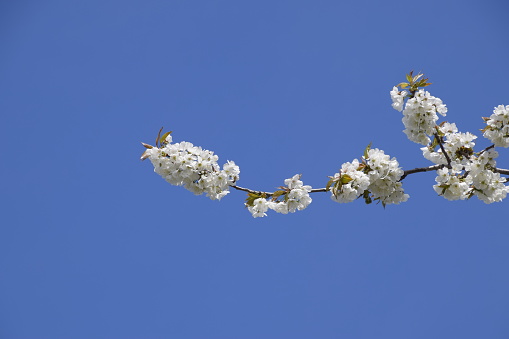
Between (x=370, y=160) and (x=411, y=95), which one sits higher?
(x=411, y=95)

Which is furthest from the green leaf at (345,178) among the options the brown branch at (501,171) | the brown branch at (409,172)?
the brown branch at (501,171)

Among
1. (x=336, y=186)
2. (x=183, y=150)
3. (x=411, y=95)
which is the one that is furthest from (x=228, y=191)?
(x=411, y=95)

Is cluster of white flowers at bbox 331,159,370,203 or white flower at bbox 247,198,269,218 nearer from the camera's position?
cluster of white flowers at bbox 331,159,370,203

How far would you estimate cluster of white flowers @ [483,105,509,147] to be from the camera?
4.63 metres

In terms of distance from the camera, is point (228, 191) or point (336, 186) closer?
point (336, 186)

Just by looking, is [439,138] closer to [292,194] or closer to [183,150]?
[292,194]

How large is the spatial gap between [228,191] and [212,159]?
14.2 inches

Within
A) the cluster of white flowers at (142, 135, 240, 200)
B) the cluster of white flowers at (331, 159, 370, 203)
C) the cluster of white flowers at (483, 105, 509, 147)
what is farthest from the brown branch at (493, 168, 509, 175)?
the cluster of white flowers at (142, 135, 240, 200)

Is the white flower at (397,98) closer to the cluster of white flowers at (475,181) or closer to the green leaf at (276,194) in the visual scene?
the cluster of white flowers at (475,181)

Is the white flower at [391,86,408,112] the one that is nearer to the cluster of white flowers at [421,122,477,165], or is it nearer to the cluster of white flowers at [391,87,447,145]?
the cluster of white flowers at [391,87,447,145]

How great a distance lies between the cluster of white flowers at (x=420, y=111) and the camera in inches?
186

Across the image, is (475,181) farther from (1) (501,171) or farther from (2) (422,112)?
(2) (422,112)

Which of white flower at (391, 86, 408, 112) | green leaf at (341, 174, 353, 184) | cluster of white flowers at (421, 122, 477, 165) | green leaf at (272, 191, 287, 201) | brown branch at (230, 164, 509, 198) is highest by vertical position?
white flower at (391, 86, 408, 112)

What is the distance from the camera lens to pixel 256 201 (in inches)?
184
